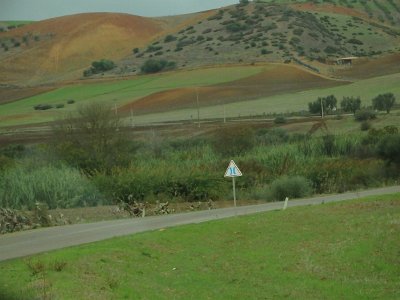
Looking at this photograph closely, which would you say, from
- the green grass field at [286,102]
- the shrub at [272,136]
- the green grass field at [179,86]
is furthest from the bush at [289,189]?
the green grass field at [286,102]

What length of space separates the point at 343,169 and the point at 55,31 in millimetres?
121980

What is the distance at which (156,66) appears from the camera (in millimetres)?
127750

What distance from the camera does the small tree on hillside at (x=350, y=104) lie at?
7974cm

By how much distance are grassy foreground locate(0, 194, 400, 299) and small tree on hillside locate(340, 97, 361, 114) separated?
2314 inches

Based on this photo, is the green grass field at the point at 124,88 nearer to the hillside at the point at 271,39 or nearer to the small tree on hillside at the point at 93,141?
the hillside at the point at 271,39

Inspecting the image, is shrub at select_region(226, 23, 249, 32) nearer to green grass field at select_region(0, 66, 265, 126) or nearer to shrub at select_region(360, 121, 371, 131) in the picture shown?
green grass field at select_region(0, 66, 265, 126)

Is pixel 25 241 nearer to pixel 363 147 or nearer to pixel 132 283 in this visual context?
pixel 132 283

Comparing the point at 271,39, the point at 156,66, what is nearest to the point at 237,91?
the point at 156,66

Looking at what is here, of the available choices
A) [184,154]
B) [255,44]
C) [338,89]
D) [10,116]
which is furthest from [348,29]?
[184,154]

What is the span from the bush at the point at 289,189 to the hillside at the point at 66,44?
336 feet

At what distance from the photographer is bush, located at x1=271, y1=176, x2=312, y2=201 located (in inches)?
1478

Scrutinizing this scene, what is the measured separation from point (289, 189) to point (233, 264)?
2116 cm

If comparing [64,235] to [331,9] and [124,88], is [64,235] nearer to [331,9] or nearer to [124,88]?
[124,88]

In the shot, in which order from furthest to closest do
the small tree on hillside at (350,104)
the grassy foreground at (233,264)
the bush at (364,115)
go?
1. the small tree on hillside at (350,104)
2. the bush at (364,115)
3. the grassy foreground at (233,264)
